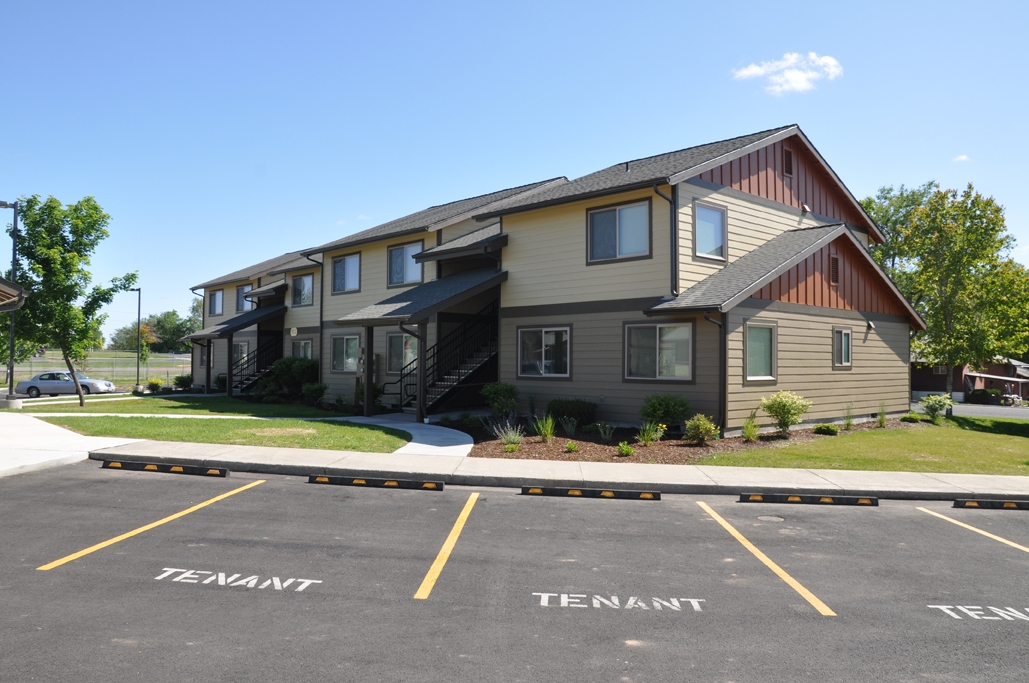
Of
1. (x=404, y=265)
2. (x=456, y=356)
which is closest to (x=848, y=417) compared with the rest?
(x=456, y=356)

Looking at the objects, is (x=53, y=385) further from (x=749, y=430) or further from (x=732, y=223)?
(x=749, y=430)

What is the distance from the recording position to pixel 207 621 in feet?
17.6

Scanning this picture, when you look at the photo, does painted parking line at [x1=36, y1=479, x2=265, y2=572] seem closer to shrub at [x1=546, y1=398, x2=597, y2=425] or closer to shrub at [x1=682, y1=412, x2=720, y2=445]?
shrub at [x1=546, y1=398, x2=597, y2=425]

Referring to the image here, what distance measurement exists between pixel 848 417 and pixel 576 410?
26.8ft

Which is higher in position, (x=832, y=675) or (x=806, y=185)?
(x=806, y=185)

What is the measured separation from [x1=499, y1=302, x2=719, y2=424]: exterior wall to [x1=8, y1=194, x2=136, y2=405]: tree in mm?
16678

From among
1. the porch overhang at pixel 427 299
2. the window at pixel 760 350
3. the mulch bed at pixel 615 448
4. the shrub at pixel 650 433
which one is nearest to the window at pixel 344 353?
the porch overhang at pixel 427 299

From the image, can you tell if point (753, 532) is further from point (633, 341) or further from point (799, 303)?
point (799, 303)

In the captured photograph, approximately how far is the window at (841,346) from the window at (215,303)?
3161cm

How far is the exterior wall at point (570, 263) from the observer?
17.2 m

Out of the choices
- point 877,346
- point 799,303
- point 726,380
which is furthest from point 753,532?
point 877,346

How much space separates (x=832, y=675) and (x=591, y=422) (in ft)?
43.6

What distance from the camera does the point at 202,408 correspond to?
24.2 m

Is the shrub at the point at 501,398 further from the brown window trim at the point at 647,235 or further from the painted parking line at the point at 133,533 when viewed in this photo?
the painted parking line at the point at 133,533
